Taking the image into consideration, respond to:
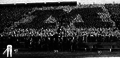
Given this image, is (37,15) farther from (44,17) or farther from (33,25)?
(33,25)

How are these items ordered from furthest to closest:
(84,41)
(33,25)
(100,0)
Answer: (100,0), (33,25), (84,41)

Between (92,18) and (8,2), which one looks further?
(8,2)

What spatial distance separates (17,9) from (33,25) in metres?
4.93

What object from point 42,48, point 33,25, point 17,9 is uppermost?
point 17,9

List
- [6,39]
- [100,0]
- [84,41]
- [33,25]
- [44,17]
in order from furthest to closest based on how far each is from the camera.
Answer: [100,0] → [44,17] → [33,25] → [6,39] → [84,41]

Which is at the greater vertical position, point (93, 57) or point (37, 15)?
point (37, 15)

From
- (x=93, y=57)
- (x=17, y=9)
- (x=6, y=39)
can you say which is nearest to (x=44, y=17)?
(x=17, y=9)

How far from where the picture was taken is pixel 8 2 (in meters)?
22.7

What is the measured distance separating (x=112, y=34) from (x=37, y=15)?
8.18 metres

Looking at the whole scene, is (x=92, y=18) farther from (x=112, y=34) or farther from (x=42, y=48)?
(x=42, y=48)

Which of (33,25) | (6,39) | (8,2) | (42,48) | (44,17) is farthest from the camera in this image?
(8,2)

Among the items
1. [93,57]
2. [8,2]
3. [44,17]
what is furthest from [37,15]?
[93,57]

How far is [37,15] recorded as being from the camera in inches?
774

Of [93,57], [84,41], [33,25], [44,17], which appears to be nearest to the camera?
[93,57]
